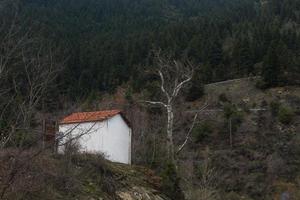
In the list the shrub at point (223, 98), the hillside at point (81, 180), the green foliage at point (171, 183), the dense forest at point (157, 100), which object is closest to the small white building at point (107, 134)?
the dense forest at point (157, 100)

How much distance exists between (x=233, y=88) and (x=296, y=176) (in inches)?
994

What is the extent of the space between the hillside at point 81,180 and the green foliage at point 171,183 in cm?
33

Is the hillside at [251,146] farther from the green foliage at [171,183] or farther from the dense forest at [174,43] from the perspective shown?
the green foliage at [171,183]

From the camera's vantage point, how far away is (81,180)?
1769 cm

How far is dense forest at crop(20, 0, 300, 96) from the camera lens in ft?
227

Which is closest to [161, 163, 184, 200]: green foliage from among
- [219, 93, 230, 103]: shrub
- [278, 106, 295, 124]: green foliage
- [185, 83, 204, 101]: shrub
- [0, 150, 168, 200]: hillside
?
[0, 150, 168, 200]: hillside

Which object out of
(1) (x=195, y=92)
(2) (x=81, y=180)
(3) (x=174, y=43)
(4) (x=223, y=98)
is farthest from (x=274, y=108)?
(2) (x=81, y=180)

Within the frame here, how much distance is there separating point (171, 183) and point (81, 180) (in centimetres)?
465

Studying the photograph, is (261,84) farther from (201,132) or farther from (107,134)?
(107,134)

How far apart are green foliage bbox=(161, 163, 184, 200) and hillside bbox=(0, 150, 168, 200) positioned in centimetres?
33

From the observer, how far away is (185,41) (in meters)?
82.8

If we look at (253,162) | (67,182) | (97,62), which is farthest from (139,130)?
(97,62)

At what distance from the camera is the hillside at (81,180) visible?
44.7 ft

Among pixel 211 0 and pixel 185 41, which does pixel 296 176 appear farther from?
pixel 211 0
